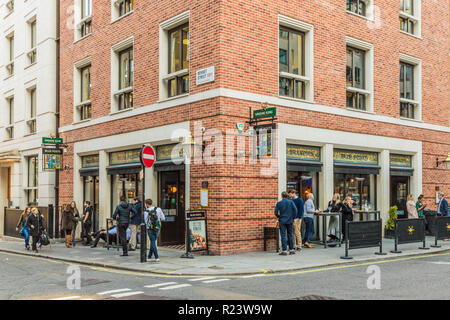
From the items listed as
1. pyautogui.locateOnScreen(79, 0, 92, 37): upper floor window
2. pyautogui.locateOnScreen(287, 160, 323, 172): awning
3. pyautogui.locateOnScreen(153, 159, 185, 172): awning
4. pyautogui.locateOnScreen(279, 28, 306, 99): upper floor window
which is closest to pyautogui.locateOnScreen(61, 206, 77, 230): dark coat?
pyautogui.locateOnScreen(153, 159, 185, 172): awning

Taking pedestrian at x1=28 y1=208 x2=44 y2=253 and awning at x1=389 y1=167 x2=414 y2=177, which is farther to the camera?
awning at x1=389 y1=167 x2=414 y2=177

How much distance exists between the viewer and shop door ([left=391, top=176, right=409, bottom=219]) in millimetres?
18922

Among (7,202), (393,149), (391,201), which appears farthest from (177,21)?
(7,202)

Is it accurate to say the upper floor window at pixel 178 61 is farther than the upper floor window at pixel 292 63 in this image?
No

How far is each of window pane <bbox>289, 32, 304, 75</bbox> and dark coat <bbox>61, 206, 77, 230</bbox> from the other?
9.19 meters

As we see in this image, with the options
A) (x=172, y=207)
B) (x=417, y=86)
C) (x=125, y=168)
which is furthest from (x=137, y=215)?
(x=417, y=86)

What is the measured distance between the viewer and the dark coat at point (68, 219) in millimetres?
17312

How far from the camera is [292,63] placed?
51.3 feet

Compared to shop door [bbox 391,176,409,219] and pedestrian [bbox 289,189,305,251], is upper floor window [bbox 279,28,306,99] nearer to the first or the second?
pedestrian [bbox 289,189,305,251]

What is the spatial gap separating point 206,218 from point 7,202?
16.6 m

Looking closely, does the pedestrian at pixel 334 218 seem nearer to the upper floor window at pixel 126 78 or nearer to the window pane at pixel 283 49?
the window pane at pixel 283 49

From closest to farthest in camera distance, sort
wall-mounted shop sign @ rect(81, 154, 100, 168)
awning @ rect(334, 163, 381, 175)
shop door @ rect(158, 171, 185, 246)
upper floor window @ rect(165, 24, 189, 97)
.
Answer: upper floor window @ rect(165, 24, 189, 97)
shop door @ rect(158, 171, 185, 246)
awning @ rect(334, 163, 381, 175)
wall-mounted shop sign @ rect(81, 154, 100, 168)

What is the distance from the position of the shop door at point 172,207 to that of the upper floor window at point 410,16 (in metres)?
11.0

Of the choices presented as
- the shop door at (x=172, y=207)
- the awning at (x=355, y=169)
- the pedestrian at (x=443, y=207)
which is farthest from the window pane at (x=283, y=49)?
the pedestrian at (x=443, y=207)
